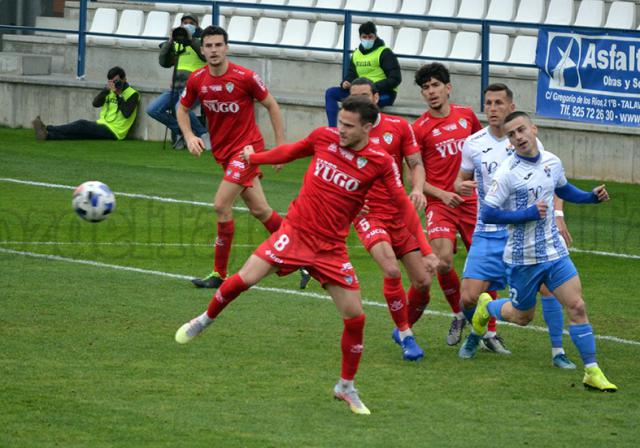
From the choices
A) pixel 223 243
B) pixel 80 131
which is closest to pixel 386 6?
pixel 80 131

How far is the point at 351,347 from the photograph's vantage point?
8.02 m

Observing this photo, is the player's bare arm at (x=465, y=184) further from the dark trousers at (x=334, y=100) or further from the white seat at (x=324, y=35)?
the white seat at (x=324, y=35)

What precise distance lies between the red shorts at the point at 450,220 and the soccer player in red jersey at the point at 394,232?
19.9 inches

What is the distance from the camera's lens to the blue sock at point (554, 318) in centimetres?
938

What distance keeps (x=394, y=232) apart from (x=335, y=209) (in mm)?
1501

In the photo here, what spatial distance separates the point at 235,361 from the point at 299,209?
1.44 m

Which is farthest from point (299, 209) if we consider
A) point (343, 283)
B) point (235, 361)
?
point (235, 361)

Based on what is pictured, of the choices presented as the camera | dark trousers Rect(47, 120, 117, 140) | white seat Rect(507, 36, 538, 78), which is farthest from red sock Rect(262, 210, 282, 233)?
white seat Rect(507, 36, 538, 78)

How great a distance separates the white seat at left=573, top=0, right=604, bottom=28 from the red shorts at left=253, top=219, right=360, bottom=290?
53.5 feet

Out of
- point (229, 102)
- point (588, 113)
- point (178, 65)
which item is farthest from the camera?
point (178, 65)

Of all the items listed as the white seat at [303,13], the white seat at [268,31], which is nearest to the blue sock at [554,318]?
the white seat at [303,13]

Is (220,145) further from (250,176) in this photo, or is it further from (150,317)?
(150,317)

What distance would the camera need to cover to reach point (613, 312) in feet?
38.0

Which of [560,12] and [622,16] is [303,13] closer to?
[560,12]
